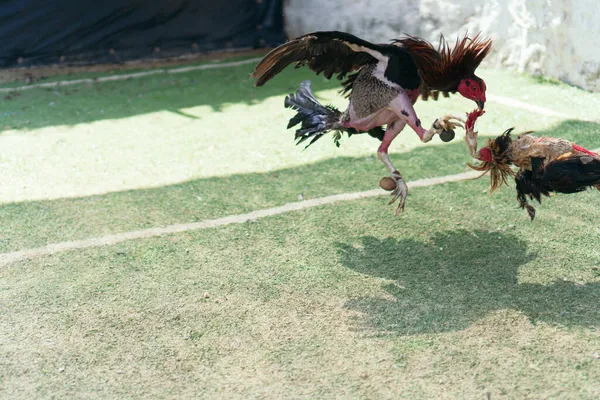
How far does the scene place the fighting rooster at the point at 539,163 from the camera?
362 cm

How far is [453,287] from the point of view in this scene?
410 centimetres

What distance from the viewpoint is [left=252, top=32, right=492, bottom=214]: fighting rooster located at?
4.12 metres

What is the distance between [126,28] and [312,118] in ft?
21.9

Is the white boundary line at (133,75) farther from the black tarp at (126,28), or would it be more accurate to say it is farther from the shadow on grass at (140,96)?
the black tarp at (126,28)

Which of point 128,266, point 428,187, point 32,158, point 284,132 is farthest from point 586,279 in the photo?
point 32,158

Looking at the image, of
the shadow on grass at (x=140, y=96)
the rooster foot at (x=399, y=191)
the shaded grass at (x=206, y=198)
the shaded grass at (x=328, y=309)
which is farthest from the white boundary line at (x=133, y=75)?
the rooster foot at (x=399, y=191)

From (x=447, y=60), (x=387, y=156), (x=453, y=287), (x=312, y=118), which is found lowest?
(x=453, y=287)

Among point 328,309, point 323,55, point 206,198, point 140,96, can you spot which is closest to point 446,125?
point 323,55

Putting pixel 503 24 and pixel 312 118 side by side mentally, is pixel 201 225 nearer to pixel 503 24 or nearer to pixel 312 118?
pixel 312 118

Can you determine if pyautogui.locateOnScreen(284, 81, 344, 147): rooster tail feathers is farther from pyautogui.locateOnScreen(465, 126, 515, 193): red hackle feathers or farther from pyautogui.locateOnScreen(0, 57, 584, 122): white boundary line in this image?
pyautogui.locateOnScreen(0, 57, 584, 122): white boundary line

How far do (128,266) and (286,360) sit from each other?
156 centimetres

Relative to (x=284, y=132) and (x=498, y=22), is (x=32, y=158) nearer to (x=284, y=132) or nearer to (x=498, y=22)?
(x=284, y=132)

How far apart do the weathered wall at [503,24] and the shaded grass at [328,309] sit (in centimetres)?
332

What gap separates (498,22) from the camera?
9.09 metres
